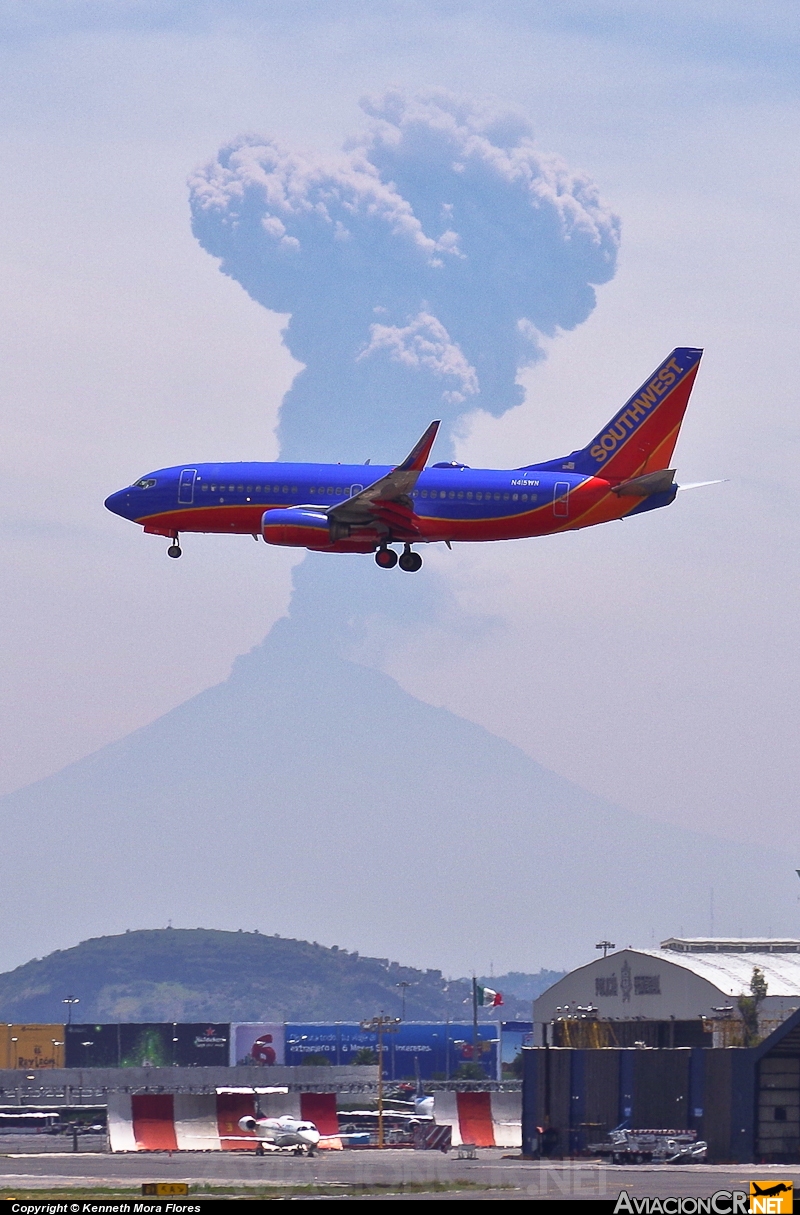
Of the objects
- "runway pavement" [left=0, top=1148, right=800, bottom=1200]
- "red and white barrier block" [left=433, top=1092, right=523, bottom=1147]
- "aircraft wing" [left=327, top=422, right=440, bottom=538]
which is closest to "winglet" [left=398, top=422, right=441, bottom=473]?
"aircraft wing" [left=327, top=422, right=440, bottom=538]

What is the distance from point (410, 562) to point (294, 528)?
7.11 m

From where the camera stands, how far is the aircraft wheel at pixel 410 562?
303ft

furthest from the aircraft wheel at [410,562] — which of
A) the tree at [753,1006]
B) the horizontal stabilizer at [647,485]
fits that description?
the tree at [753,1006]

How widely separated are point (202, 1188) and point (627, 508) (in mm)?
39067

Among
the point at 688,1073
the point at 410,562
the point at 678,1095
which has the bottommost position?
the point at 678,1095

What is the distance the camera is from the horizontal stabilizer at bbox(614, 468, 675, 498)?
90.6 m

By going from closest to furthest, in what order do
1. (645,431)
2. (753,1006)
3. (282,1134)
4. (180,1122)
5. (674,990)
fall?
(645,431) < (180,1122) < (282,1134) < (753,1006) < (674,990)

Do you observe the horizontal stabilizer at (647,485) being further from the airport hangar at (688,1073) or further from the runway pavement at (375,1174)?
the runway pavement at (375,1174)

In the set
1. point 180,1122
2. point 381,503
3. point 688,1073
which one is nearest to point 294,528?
point 381,503

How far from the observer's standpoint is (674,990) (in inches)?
5846

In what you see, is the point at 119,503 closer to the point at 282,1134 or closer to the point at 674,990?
the point at 282,1134

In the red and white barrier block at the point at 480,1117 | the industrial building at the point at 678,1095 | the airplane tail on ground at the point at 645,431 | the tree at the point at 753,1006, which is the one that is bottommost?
the red and white barrier block at the point at 480,1117

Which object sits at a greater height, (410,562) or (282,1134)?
(410,562)

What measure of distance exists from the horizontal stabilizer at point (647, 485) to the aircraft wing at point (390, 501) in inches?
413
